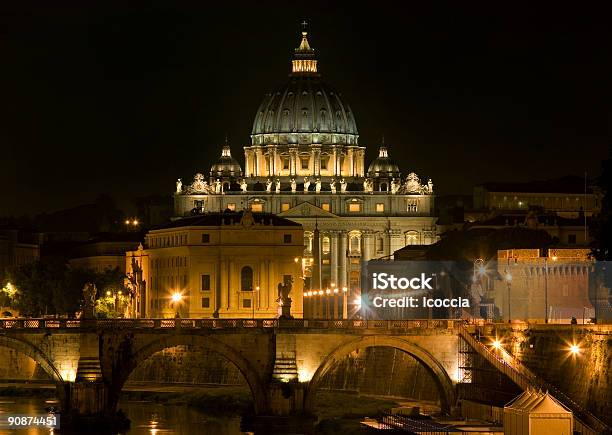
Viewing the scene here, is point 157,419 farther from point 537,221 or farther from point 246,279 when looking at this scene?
point 537,221

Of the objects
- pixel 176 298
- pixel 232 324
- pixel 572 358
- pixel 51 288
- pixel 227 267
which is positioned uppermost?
pixel 227 267

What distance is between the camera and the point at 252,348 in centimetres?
9156

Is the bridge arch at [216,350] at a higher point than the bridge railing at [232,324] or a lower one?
lower

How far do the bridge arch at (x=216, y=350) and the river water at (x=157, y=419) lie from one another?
1660 mm

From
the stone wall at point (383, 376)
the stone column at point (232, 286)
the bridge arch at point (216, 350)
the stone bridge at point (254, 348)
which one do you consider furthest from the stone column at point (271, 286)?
the bridge arch at point (216, 350)

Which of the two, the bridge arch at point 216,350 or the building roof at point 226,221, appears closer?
the bridge arch at point 216,350

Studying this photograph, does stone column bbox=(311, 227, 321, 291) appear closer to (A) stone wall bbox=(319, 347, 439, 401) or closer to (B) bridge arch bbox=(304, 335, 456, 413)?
(A) stone wall bbox=(319, 347, 439, 401)

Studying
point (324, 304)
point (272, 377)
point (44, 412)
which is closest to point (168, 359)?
point (44, 412)

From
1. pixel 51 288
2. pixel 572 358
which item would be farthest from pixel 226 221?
pixel 572 358

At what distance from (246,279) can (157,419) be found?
51052mm

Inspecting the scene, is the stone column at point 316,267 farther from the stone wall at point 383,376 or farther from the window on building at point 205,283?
the stone wall at point 383,376

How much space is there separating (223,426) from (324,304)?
60.0 m

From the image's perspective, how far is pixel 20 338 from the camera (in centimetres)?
9256

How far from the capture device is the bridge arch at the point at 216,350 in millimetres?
90938
